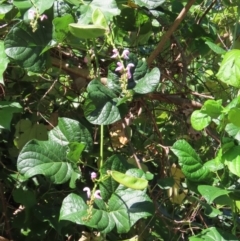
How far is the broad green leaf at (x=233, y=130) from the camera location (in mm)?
904

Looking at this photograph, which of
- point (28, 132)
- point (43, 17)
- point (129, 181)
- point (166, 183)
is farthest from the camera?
point (28, 132)

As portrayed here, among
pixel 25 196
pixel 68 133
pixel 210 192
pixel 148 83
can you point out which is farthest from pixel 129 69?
pixel 25 196

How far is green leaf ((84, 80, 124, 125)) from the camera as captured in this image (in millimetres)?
928

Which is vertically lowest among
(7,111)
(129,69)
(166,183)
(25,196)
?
(25,196)

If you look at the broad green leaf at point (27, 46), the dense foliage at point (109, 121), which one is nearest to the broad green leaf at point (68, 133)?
the dense foliage at point (109, 121)

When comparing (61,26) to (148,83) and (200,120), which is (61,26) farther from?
(200,120)

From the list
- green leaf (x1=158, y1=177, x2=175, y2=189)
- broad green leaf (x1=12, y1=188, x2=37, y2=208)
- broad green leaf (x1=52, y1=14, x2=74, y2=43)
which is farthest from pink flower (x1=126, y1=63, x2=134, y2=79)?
broad green leaf (x1=12, y1=188, x2=37, y2=208)

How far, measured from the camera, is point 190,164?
938 millimetres

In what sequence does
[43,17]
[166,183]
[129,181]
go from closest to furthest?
[129,181]
[43,17]
[166,183]

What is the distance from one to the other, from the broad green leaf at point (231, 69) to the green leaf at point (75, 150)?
250mm

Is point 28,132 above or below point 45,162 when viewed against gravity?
below

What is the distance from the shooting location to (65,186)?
125 centimetres

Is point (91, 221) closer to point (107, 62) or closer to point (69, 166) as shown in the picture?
point (69, 166)

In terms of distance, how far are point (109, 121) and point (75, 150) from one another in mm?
72
